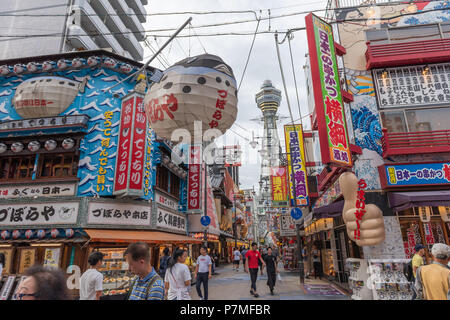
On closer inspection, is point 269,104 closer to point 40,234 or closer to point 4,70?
point 4,70

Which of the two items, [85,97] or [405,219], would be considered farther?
[85,97]

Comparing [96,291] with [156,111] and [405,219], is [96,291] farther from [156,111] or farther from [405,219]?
[405,219]

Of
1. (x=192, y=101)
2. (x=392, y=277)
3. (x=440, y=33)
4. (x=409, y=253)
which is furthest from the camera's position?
(x=440, y=33)

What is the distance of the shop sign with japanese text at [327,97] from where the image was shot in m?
8.71

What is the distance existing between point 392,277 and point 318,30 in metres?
8.51

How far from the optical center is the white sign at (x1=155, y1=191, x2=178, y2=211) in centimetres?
1384

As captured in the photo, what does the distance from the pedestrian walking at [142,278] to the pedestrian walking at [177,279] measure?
9.21 ft

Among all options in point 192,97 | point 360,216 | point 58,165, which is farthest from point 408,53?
point 58,165

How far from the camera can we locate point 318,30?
9.83m

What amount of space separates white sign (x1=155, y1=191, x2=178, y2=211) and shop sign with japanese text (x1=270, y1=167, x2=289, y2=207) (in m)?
9.85

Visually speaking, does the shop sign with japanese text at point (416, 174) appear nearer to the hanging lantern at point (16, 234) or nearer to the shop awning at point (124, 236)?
the shop awning at point (124, 236)

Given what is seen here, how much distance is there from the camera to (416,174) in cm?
952
